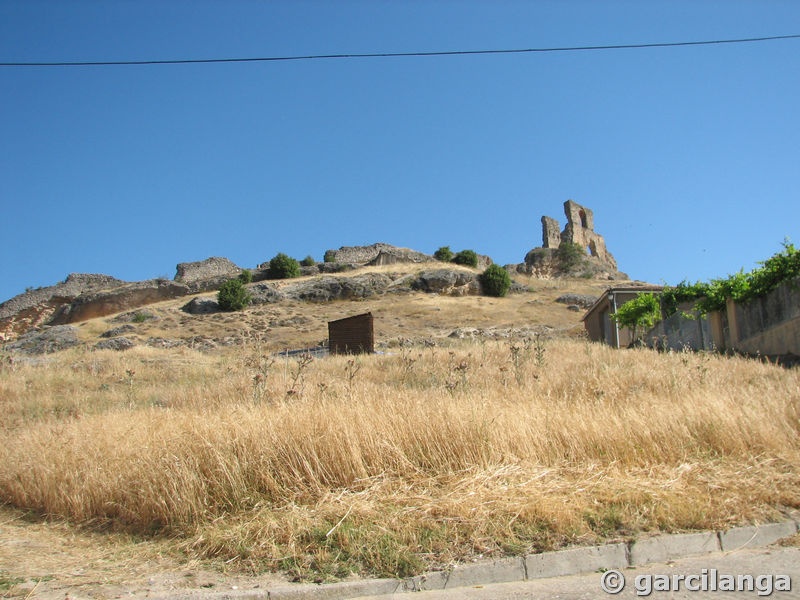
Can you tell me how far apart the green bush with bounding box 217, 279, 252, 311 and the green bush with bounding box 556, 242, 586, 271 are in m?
36.7

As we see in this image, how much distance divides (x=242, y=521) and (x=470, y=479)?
6.46 ft

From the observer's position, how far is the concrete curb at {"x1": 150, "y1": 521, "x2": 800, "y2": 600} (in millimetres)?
3611

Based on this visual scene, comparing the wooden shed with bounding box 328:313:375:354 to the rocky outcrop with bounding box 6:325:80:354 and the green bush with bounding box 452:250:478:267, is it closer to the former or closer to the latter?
the rocky outcrop with bounding box 6:325:80:354

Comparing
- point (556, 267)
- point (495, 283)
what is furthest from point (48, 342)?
point (556, 267)

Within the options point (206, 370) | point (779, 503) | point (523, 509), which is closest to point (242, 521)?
point (523, 509)

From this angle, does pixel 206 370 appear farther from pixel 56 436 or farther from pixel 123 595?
pixel 123 595

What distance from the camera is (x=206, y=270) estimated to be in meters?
54.5

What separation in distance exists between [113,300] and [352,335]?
34.0 meters

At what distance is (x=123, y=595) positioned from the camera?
366 centimetres

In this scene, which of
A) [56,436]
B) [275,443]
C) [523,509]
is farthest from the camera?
[56,436]

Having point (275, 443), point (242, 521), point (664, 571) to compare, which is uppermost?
point (275, 443)

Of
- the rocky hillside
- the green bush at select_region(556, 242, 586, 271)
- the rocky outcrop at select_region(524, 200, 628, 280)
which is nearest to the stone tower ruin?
the rocky outcrop at select_region(524, 200, 628, 280)

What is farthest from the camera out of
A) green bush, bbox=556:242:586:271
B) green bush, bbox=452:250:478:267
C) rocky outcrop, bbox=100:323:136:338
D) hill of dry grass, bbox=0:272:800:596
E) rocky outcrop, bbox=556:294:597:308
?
green bush, bbox=556:242:586:271

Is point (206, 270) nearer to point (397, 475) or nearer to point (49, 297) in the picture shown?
point (49, 297)
